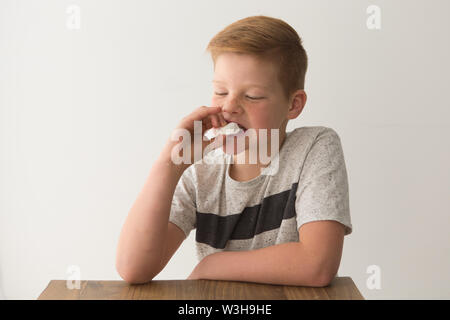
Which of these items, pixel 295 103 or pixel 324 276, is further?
pixel 295 103

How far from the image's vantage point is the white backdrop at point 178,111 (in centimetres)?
210

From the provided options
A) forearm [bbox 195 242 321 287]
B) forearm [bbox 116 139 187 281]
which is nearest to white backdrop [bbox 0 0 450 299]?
forearm [bbox 116 139 187 281]

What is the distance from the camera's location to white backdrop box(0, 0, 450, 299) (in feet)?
6.89

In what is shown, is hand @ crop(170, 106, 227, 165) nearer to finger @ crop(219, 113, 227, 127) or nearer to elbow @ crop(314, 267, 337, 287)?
finger @ crop(219, 113, 227, 127)

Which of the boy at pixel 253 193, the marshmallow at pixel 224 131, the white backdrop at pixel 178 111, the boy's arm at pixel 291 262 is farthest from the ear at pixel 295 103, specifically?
the white backdrop at pixel 178 111

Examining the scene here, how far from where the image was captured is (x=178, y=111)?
2184mm

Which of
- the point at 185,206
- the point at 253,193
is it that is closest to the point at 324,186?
the point at 253,193

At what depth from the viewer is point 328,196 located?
39.9 inches

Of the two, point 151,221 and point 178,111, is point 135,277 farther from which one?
point 178,111

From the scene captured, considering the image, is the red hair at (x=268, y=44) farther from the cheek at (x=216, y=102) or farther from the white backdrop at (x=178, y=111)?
the white backdrop at (x=178, y=111)

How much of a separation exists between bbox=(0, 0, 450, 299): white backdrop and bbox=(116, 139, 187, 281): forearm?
113cm

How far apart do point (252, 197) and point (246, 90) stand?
232 millimetres
